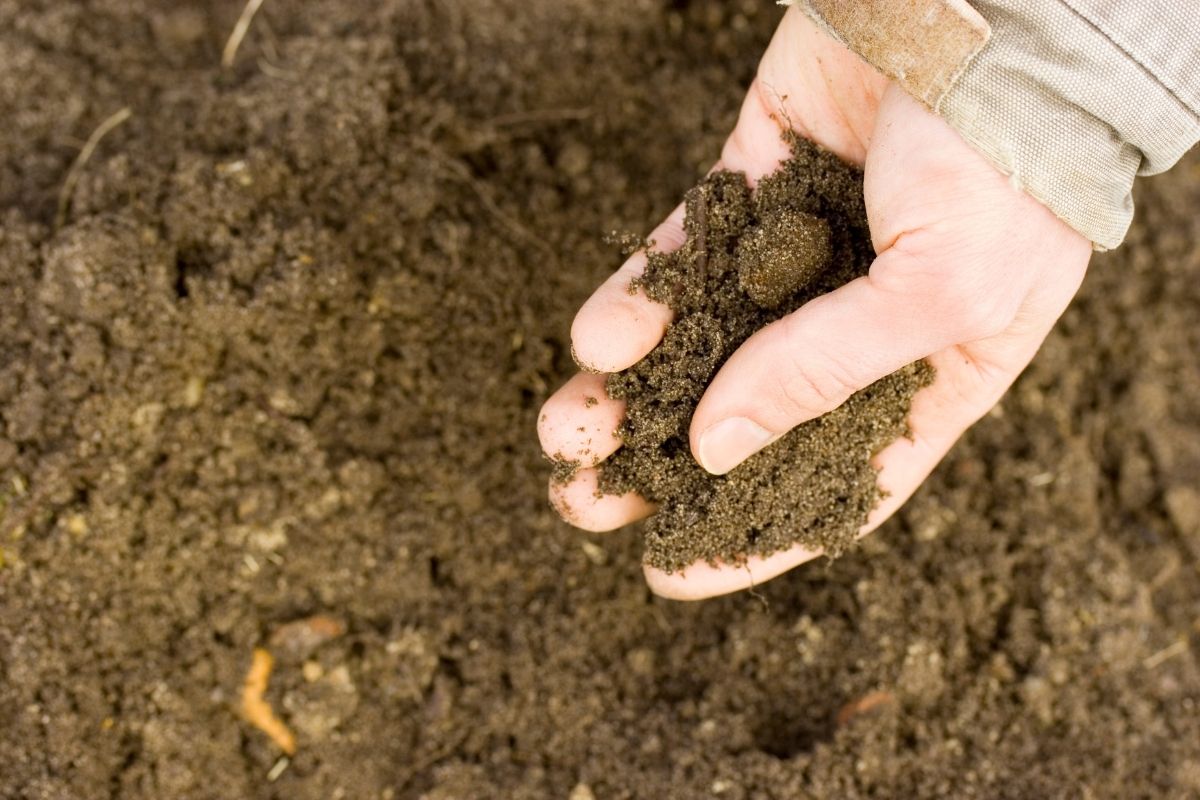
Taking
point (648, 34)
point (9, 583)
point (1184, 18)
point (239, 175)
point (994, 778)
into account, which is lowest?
point (9, 583)

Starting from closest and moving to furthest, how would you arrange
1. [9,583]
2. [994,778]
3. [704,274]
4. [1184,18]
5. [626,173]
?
[1184,18], [704,274], [9,583], [994,778], [626,173]

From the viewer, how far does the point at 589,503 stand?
2.18 m

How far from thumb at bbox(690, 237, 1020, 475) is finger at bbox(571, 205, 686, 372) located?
193 mm

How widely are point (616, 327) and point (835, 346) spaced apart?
1.43 ft

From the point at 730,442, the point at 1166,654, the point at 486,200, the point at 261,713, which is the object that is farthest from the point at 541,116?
the point at 1166,654

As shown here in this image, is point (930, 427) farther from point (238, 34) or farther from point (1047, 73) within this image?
point (238, 34)

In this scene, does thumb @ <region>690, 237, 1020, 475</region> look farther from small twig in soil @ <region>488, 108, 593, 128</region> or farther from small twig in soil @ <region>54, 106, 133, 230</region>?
small twig in soil @ <region>54, 106, 133, 230</region>

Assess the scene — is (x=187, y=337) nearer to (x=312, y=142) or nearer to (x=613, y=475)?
(x=312, y=142)

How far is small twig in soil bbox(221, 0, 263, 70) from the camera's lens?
280 cm

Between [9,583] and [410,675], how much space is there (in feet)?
3.09

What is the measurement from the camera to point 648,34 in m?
2.96

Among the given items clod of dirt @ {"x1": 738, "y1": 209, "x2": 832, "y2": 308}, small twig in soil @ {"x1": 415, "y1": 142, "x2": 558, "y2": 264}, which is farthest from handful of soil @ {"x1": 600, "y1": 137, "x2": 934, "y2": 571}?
small twig in soil @ {"x1": 415, "y1": 142, "x2": 558, "y2": 264}

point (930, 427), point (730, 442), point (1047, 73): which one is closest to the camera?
point (1047, 73)

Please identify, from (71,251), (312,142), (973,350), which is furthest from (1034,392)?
(71,251)
